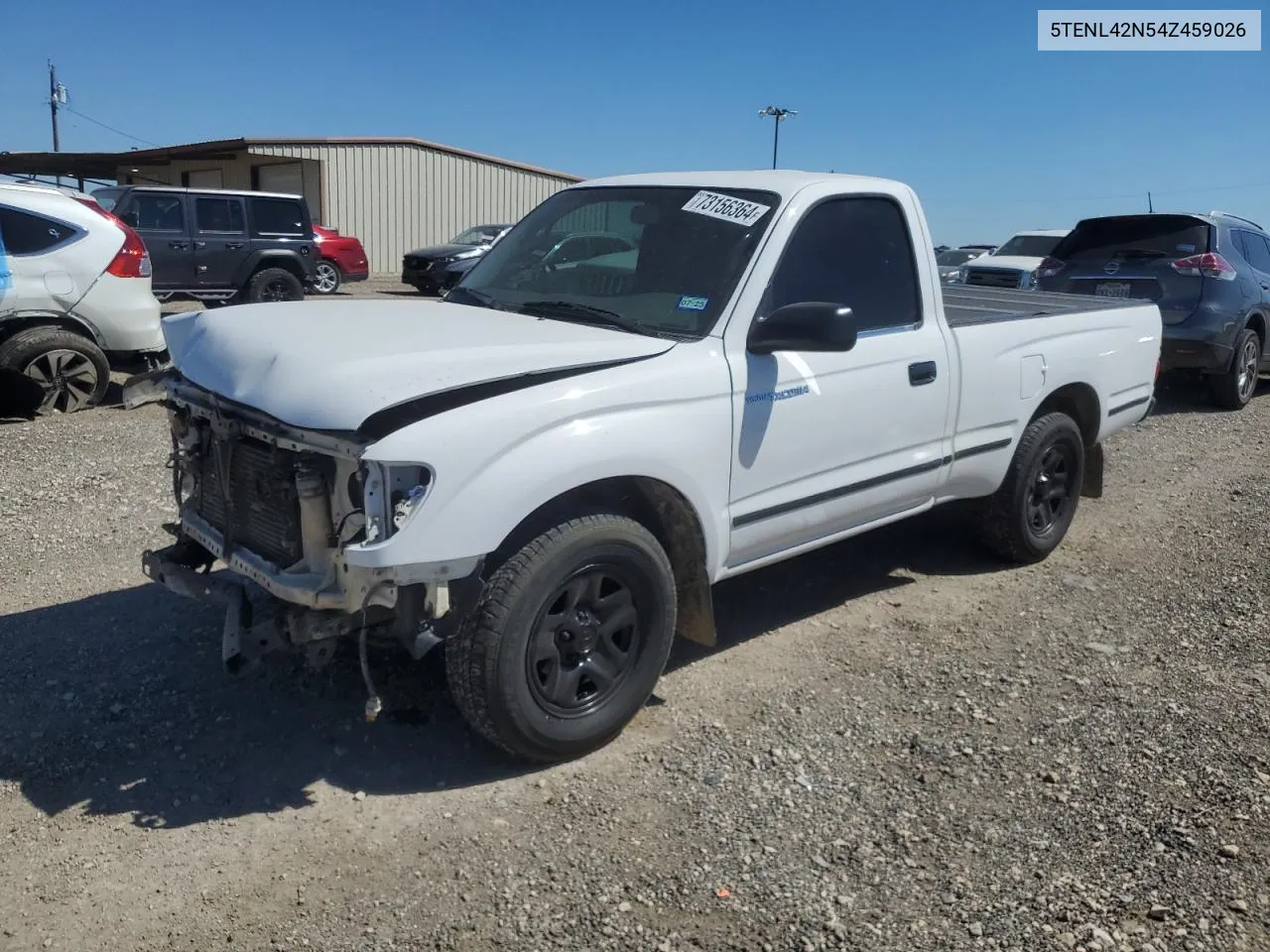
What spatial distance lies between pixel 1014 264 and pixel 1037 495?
11319mm

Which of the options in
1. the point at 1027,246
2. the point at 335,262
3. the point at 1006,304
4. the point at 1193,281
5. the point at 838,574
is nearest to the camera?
the point at 838,574

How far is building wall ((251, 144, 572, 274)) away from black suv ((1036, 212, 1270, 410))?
2255cm

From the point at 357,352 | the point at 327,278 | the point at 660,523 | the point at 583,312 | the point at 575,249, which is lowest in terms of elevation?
the point at 660,523

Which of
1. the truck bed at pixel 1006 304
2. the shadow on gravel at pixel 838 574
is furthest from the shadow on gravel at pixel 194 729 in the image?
the truck bed at pixel 1006 304

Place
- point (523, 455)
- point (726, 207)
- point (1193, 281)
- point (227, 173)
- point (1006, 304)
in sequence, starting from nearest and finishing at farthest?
point (523, 455), point (726, 207), point (1006, 304), point (1193, 281), point (227, 173)

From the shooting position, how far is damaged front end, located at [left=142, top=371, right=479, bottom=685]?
311cm

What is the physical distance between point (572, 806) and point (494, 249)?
103 inches

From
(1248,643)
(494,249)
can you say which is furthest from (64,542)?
(1248,643)

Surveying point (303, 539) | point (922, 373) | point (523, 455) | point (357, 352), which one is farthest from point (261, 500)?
point (922, 373)

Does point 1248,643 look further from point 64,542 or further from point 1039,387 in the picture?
point 64,542

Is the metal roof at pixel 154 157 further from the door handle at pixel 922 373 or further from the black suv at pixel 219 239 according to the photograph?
the door handle at pixel 922 373

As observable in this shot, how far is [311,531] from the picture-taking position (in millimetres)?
3318

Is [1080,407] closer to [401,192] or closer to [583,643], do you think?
[583,643]

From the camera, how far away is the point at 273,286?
16.8 metres
